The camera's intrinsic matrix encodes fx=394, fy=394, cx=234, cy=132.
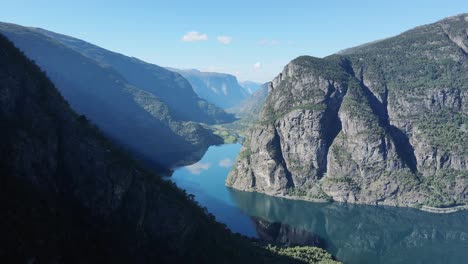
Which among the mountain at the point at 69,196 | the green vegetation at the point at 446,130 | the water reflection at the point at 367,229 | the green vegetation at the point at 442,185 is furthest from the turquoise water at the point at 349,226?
the mountain at the point at 69,196

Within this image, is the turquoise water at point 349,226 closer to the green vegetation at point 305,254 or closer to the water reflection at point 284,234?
the water reflection at point 284,234

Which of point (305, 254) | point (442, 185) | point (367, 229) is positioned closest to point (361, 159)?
point (442, 185)

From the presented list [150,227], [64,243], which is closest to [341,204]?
[150,227]

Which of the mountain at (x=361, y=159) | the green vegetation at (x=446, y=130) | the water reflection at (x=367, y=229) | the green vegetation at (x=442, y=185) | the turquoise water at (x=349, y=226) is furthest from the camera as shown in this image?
the green vegetation at (x=446, y=130)

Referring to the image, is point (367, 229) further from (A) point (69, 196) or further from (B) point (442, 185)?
(A) point (69, 196)

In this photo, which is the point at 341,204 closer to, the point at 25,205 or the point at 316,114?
the point at 316,114

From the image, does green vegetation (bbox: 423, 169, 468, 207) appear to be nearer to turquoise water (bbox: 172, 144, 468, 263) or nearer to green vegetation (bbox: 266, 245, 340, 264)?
turquoise water (bbox: 172, 144, 468, 263)

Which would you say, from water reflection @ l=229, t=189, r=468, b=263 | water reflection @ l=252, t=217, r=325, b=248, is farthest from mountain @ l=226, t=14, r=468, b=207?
A: water reflection @ l=252, t=217, r=325, b=248
